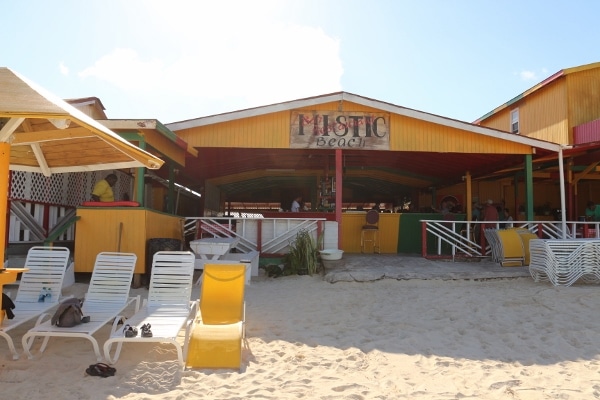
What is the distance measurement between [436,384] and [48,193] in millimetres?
8433

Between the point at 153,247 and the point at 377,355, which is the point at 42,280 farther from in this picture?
the point at 377,355

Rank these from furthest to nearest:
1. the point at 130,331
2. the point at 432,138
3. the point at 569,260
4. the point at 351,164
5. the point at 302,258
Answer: the point at 351,164
the point at 432,138
the point at 302,258
the point at 569,260
the point at 130,331

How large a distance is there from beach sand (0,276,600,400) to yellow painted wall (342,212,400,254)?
17.1 ft

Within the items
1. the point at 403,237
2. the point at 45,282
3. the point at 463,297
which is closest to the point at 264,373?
the point at 45,282

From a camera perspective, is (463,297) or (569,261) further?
(569,261)

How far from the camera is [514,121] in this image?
1680 cm

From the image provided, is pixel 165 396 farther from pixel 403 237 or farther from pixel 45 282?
pixel 403 237

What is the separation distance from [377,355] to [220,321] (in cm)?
183

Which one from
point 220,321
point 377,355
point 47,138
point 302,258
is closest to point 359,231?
point 302,258

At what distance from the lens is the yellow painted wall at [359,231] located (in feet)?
41.4

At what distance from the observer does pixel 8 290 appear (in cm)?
698

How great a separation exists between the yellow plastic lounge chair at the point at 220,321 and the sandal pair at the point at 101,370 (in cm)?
69

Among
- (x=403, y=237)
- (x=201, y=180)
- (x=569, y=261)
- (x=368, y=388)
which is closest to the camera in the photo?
(x=368, y=388)

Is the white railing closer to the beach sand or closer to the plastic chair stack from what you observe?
the beach sand
